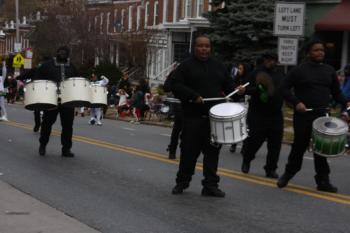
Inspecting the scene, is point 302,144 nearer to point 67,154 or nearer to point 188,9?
point 67,154

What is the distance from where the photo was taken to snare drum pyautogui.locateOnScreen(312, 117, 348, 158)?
907cm

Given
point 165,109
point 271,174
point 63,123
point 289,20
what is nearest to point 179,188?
point 271,174

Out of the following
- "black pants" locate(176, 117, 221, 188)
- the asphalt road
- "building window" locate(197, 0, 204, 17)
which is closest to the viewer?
the asphalt road

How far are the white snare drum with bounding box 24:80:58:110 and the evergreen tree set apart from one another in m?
18.8

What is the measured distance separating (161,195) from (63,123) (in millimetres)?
4276

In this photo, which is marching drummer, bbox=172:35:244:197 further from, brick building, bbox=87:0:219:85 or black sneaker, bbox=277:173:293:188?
brick building, bbox=87:0:219:85

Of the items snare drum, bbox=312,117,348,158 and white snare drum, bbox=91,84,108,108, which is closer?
snare drum, bbox=312,117,348,158

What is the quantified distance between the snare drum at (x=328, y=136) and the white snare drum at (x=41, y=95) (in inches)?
207

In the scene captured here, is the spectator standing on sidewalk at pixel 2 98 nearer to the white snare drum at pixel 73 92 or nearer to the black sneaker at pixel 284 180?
the white snare drum at pixel 73 92

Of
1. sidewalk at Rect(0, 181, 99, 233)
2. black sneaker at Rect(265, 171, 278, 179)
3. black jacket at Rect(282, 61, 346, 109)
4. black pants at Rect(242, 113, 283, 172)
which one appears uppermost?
black jacket at Rect(282, 61, 346, 109)

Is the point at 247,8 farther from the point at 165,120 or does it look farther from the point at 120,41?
the point at 120,41

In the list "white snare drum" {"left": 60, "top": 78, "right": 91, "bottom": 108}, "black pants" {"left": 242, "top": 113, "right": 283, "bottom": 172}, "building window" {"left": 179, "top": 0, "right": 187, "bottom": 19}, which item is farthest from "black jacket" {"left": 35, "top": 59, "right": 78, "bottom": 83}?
"building window" {"left": 179, "top": 0, "right": 187, "bottom": 19}

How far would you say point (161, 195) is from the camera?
A: 31.6ft

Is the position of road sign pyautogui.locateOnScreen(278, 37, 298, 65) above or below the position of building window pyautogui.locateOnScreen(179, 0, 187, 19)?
below
